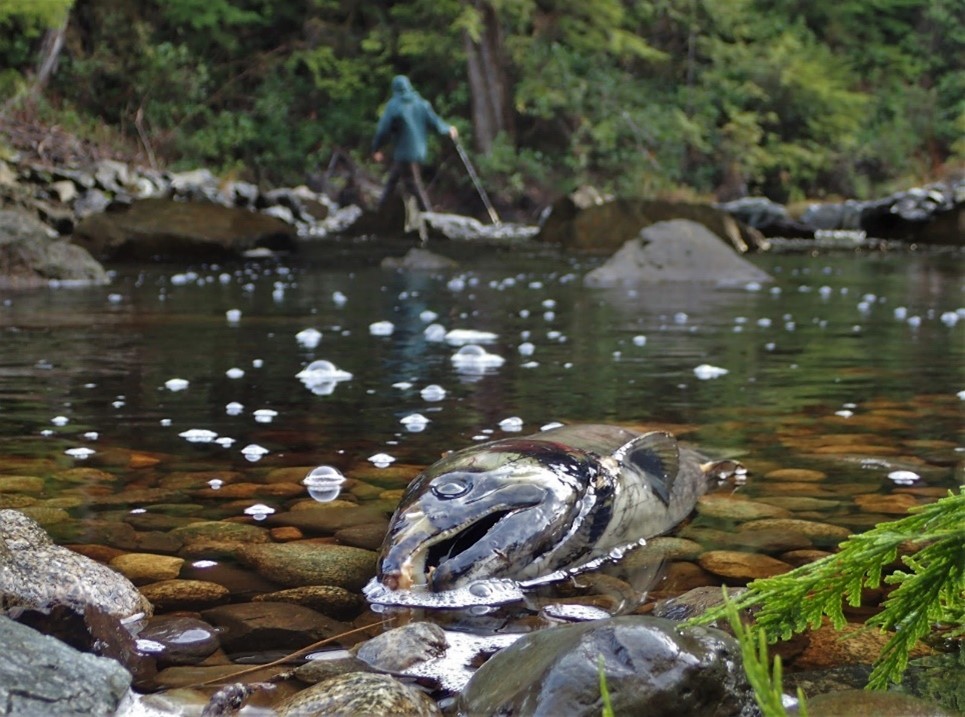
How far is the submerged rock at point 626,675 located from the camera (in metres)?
1.88

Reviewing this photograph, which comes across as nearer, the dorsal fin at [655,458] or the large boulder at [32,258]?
the dorsal fin at [655,458]

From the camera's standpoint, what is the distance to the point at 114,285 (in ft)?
37.1

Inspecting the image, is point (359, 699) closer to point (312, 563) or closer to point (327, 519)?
point (312, 563)

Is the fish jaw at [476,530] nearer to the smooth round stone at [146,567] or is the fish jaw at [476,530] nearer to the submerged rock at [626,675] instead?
the smooth round stone at [146,567]

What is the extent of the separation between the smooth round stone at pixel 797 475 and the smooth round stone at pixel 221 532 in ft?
5.48

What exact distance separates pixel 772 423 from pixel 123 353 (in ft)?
12.5

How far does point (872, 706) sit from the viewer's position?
1966 millimetres

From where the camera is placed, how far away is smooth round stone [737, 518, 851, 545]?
122 inches

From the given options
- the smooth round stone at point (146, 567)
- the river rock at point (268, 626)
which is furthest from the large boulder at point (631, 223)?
the river rock at point (268, 626)

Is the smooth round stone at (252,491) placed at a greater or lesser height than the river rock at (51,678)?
lesser

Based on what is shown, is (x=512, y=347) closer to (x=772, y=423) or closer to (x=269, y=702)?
(x=772, y=423)

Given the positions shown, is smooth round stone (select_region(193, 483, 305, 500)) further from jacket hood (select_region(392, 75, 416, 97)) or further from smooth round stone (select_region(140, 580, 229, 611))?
jacket hood (select_region(392, 75, 416, 97))

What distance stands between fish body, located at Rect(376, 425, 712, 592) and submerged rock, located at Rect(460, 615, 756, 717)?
0.69 meters

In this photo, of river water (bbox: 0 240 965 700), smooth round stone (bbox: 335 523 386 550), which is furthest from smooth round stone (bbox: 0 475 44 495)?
smooth round stone (bbox: 335 523 386 550)
